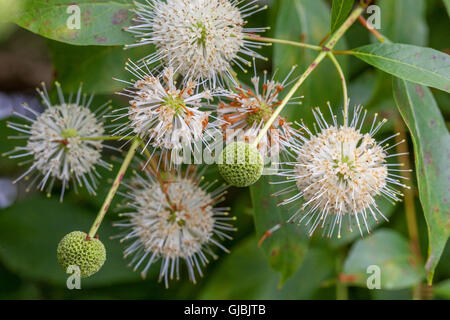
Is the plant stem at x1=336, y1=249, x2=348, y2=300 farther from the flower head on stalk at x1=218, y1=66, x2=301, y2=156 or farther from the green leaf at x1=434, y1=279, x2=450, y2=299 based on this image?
the flower head on stalk at x1=218, y1=66, x2=301, y2=156

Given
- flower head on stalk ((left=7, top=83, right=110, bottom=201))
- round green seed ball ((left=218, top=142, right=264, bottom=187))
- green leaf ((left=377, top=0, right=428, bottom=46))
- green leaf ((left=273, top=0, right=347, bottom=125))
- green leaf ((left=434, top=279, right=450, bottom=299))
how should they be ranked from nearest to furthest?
round green seed ball ((left=218, top=142, right=264, bottom=187))
flower head on stalk ((left=7, top=83, right=110, bottom=201))
green leaf ((left=273, top=0, right=347, bottom=125))
green leaf ((left=434, top=279, right=450, bottom=299))
green leaf ((left=377, top=0, right=428, bottom=46))

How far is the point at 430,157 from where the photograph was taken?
1.82 metres

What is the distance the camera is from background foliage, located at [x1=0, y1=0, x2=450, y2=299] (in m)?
1.71

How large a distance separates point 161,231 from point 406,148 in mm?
1545

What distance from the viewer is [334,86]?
6.74 feet

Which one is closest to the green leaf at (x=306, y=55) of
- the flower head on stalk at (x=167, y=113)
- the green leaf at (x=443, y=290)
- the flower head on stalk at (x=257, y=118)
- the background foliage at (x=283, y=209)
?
the background foliage at (x=283, y=209)

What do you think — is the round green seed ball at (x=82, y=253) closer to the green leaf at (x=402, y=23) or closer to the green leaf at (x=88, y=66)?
the green leaf at (x=88, y=66)

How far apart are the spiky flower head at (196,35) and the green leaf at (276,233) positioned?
489 millimetres

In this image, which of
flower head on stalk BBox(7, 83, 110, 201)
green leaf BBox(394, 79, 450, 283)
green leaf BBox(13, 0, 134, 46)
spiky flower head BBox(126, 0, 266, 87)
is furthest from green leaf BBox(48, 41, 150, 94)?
green leaf BBox(394, 79, 450, 283)

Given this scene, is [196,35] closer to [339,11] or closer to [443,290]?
[339,11]

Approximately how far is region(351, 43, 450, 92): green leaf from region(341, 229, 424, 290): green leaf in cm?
104

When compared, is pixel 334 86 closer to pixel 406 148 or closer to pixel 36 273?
pixel 406 148

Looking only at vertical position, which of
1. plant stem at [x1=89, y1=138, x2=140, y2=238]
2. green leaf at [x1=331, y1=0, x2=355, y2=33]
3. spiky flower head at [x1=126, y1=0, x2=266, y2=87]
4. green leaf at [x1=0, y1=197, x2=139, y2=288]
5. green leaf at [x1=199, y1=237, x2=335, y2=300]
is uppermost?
green leaf at [x1=331, y1=0, x2=355, y2=33]
